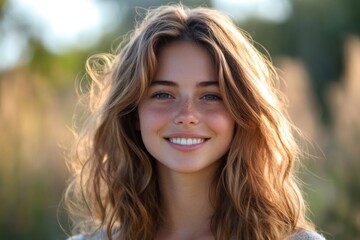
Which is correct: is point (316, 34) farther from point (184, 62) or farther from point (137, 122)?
point (184, 62)

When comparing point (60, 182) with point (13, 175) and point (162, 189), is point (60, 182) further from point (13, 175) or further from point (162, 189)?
point (162, 189)

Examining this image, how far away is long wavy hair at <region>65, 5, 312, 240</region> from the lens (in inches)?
122

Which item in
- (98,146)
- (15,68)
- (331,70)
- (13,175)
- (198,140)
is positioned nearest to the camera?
(198,140)

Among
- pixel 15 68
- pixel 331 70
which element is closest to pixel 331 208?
pixel 15 68

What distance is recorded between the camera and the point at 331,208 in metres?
5.64

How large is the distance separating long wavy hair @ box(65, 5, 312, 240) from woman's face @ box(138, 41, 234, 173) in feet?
0.14

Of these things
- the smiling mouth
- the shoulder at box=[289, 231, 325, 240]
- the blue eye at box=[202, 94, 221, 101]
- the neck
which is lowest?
the shoulder at box=[289, 231, 325, 240]

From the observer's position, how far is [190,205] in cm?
325

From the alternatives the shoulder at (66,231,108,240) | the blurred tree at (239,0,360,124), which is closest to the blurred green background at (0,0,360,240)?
the shoulder at (66,231,108,240)

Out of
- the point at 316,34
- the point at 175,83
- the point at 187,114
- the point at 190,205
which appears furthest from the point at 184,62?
the point at 316,34

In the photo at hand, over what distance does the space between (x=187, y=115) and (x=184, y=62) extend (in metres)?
0.22

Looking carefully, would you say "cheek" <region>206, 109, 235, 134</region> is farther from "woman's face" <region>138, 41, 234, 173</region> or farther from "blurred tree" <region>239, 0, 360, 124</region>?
"blurred tree" <region>239, 0, 360, 124</region>

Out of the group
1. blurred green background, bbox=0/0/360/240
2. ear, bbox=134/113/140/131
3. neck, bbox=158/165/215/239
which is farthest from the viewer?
blurred green background, bbox=0/0/360/240

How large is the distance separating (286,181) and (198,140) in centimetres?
44
